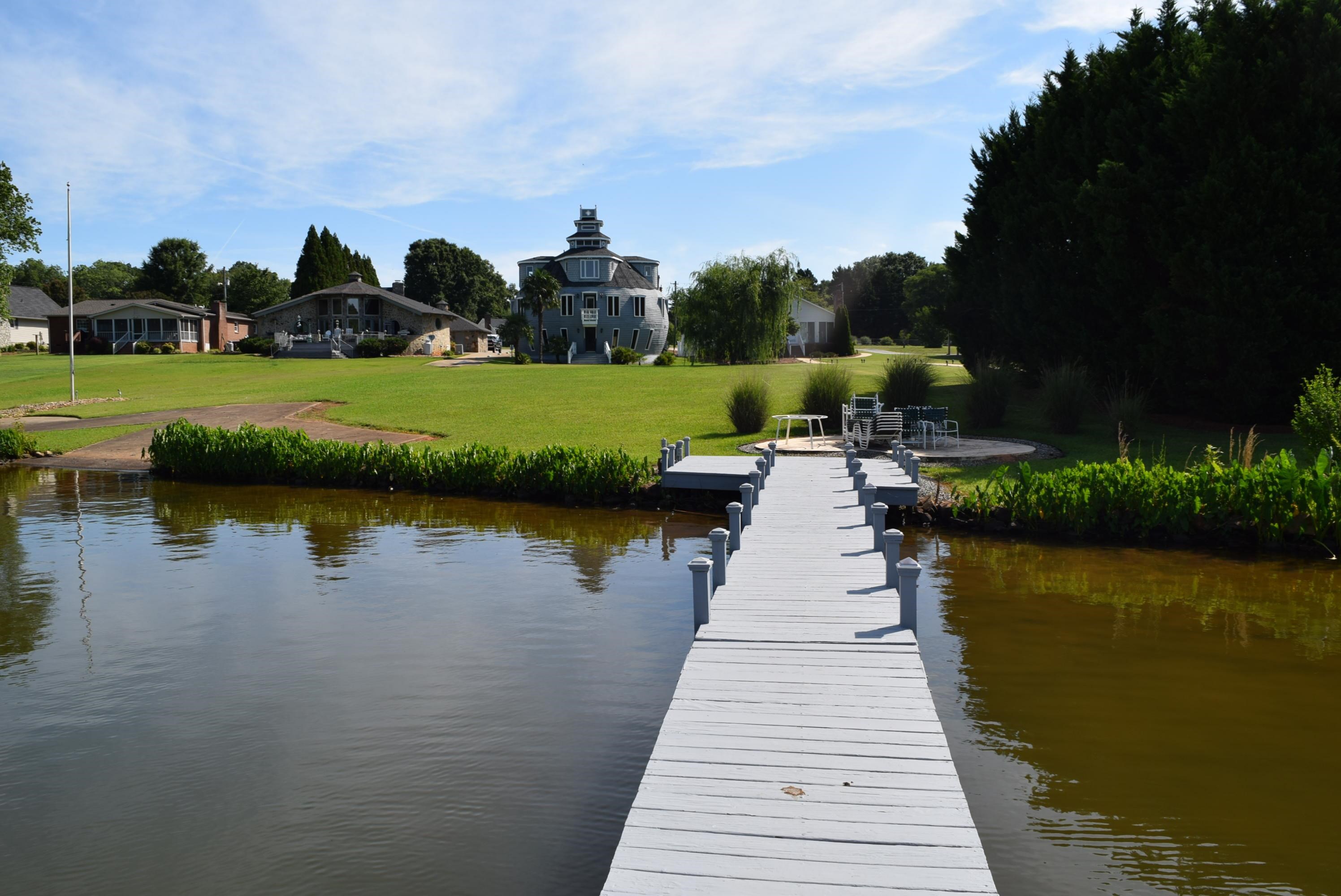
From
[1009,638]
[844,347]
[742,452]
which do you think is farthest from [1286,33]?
[844,347]

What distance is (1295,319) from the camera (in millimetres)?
22094

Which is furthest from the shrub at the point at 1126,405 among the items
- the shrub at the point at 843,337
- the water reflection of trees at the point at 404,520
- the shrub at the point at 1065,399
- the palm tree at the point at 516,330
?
the palm tree at the point at 516,330

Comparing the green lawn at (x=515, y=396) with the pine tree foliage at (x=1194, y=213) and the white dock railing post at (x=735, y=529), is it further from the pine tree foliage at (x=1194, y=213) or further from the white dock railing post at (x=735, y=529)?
the white dock railing post at (x=735, y=529)

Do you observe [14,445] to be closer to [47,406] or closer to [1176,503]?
[47,406]

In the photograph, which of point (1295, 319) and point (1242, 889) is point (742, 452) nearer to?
point (1295, 319)

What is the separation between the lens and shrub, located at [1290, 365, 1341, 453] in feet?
52.3

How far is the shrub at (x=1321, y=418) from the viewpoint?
52.3ft

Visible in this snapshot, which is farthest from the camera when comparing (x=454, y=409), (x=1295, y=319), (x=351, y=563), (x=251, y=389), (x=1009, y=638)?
(x=251, y=389)

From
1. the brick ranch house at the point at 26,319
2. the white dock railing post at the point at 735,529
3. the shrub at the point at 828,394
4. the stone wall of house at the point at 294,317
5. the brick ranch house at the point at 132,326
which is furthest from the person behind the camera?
the brick ranch house at the point at 26,319

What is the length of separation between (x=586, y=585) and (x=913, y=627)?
18.7 feet

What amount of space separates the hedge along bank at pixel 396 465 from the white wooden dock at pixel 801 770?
389 inches

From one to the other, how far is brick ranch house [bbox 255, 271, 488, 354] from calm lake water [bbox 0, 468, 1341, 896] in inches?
2278

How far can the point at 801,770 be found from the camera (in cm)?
601

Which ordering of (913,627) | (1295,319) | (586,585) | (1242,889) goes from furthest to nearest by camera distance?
1. (1295,319)
2. (586,585)
3. (913,627)
4. (1242,889)
